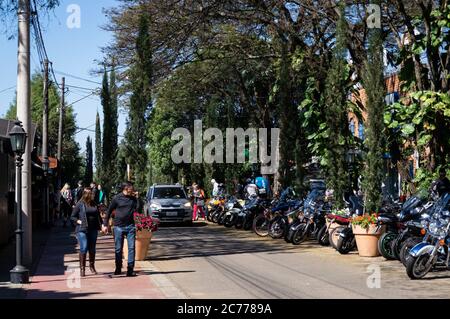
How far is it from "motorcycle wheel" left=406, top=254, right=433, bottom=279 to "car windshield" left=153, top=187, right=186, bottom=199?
17478 mm

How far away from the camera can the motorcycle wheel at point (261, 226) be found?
72.8 ft

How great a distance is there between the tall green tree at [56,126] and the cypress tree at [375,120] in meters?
46.3

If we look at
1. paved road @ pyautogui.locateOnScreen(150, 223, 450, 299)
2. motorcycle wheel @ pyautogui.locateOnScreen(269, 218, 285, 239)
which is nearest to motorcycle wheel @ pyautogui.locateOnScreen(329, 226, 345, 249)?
paved road @ pyautogui.locateOnScreen(150, 223, 450, 299)

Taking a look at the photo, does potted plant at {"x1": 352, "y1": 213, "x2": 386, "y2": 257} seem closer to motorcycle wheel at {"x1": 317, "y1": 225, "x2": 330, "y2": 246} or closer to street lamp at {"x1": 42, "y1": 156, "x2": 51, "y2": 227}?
motorcycle wheel at {"x1": 317, "y1": 225, "x2": 330, "y2": 246}

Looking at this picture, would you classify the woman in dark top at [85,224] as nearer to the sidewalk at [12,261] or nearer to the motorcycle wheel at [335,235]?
the sidewalk at [12,261]

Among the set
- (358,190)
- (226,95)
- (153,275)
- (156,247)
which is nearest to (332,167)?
(358,190)

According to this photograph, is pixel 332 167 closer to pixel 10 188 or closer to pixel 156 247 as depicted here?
pixel 156 247

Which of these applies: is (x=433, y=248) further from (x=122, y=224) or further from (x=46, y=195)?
(x=46, y=195)

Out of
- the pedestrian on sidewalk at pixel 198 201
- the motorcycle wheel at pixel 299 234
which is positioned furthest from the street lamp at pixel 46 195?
the motorcycle wheel at pixel 299 234

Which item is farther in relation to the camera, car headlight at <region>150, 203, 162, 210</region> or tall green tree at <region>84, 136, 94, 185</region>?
tall green tree at <region>84, 136, 94, 185</region>

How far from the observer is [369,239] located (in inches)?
630

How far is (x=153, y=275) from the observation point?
1302 cm

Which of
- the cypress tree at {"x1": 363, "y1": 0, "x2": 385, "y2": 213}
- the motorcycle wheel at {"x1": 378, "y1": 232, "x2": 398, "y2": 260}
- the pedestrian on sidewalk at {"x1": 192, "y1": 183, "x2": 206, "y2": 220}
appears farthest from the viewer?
the pedestrian on sidewalk at {"x1": 192, "y1": 183, "x2": 206, "y2": 220}

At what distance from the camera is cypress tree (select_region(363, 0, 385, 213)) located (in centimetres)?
1772
